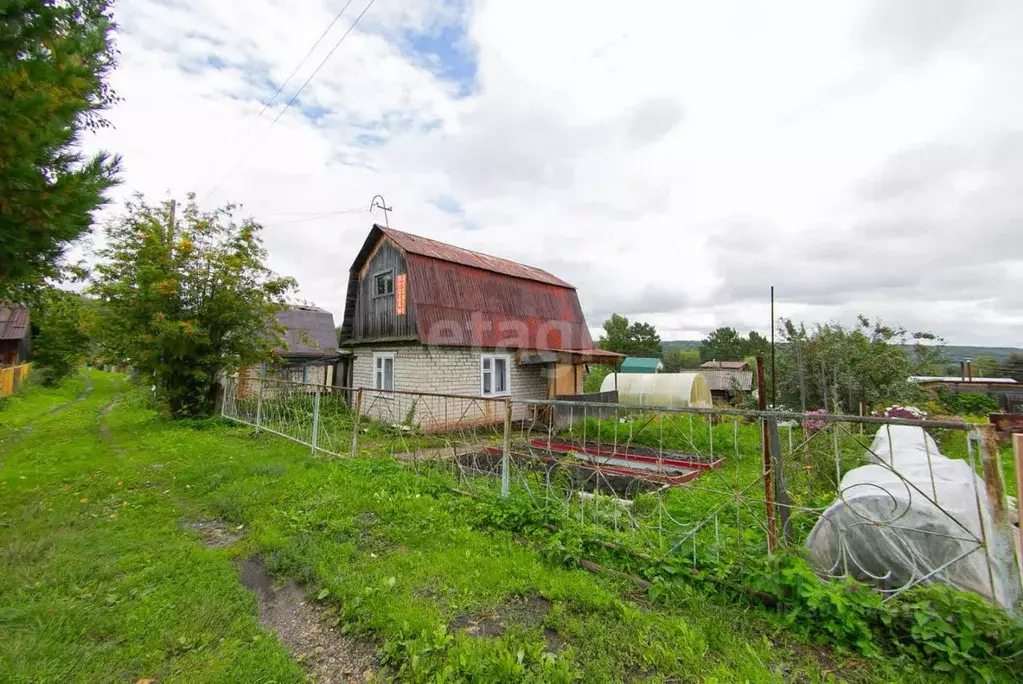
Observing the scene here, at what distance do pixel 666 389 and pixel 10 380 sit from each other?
1035 inches

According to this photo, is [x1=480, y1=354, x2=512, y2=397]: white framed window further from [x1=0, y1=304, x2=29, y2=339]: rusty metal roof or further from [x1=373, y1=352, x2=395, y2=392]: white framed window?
[x1=0, y1=304, x2=29, y2=339]: rusty metal roof

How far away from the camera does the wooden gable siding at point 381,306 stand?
1248 centimetres

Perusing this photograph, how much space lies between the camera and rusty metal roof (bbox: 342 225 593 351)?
484 inches

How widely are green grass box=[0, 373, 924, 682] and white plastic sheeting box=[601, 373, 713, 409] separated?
12345 mm

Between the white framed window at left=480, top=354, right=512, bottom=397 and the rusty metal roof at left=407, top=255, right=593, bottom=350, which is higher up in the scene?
the rusty metal roof at left=407, top=255, right=593, bottom=350

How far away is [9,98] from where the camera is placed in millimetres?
1767

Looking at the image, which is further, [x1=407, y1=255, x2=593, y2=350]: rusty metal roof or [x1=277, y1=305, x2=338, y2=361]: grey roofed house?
[x1=277, y1=305, x2=338, y2=361]: grey roofed house

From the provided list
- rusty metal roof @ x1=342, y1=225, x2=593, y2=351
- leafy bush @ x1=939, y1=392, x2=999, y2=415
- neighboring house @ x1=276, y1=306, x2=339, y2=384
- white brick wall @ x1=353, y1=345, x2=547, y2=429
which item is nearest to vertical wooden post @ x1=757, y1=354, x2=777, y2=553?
white brick wall @ x1=353, y1=345, x2=547, y2=429

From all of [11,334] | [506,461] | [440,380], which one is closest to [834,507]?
[506,461]

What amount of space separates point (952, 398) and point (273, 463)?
63.6 ft

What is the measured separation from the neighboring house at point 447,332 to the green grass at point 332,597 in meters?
6.22

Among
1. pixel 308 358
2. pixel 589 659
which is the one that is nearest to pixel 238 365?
pixel 308 358

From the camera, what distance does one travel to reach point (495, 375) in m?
13.6

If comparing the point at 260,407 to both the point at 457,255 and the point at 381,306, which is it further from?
the point at 457,255
